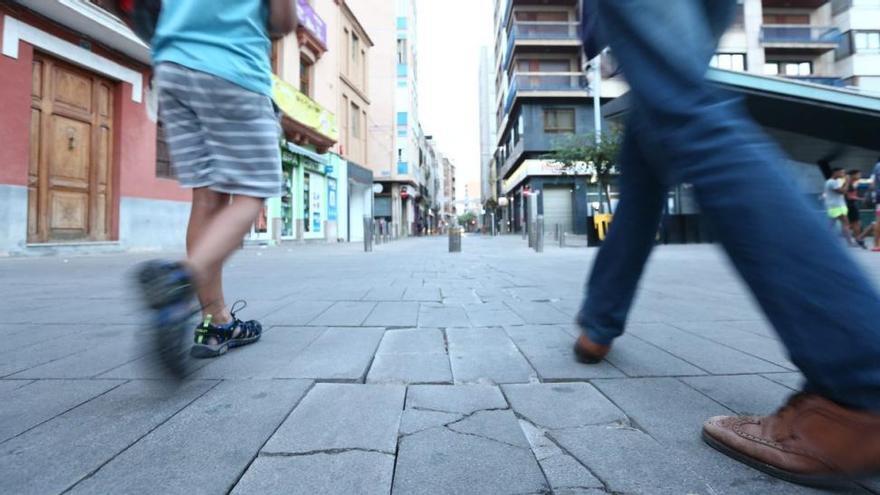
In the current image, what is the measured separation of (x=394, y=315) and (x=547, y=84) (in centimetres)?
2783

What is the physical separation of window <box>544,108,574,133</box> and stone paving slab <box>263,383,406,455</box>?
2837 cm

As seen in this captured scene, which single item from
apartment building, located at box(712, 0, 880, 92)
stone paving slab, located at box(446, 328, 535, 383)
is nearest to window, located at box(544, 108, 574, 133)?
apartment building, located at box(712, 0, 880, 92)

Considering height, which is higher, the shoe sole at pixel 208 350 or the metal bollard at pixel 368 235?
the metal bollard at pixel 368 235

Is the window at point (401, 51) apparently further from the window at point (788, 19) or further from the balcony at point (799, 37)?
the window at point (788, 19)

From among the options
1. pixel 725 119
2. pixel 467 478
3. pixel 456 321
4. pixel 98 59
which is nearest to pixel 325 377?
pixel 467 478

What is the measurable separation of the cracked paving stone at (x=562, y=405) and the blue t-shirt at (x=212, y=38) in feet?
4.58

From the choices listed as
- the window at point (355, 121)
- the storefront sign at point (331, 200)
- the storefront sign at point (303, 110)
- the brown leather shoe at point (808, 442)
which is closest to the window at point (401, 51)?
the window at point (355, 121)

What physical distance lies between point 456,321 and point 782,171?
194 cm

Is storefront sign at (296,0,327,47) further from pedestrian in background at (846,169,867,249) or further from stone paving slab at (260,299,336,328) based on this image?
pedestrian in background at (846,169,867,249)

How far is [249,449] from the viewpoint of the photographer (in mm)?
1051

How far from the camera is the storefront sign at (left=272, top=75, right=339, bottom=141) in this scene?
1358cm

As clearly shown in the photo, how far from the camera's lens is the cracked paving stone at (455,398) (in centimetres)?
131

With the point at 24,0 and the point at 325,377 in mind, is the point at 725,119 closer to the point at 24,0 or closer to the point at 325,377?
the point at 325,377

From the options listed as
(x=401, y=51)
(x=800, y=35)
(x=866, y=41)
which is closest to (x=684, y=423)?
(x=800, y=35)
